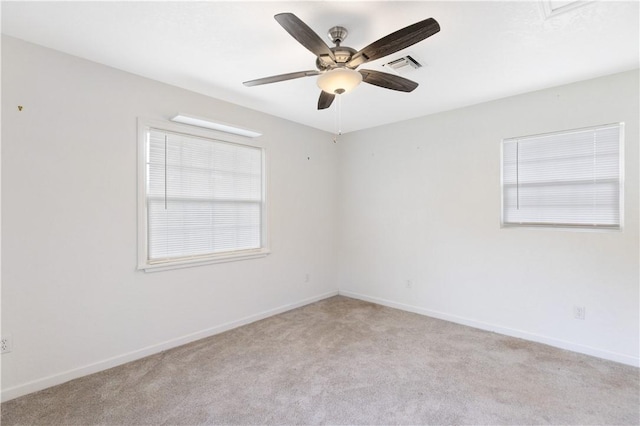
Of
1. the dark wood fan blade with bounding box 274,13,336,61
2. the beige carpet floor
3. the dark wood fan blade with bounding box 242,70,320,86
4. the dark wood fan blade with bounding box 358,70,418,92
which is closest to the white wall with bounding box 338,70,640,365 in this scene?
the beige carpet floor

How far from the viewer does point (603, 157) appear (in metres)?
2.82

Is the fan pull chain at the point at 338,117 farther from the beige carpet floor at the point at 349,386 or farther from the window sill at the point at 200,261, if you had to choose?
the beige carpet floor at the point at 349,386

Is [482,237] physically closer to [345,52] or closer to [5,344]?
[345,52]

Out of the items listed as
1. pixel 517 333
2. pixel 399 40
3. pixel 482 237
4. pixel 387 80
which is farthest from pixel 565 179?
pixel 399 40

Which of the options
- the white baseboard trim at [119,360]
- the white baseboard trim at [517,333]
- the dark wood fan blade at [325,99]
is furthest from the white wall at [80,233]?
the white baseboard trim at [517,333]

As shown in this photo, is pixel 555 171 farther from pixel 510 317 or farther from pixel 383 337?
pixel 383 337

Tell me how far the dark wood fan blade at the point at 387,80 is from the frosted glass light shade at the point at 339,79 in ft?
0.44

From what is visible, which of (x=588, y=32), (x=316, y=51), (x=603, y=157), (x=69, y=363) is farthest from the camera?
(x=603, y=157)

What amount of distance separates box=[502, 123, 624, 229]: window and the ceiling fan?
1.85 metres

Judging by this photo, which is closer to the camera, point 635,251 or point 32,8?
point 32,8

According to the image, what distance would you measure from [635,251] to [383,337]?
7.73 ft

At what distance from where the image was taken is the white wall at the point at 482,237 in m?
2.72

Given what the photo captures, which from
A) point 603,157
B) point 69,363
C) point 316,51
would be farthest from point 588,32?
point 69,363

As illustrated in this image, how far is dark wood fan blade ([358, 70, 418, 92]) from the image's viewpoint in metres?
2.06
